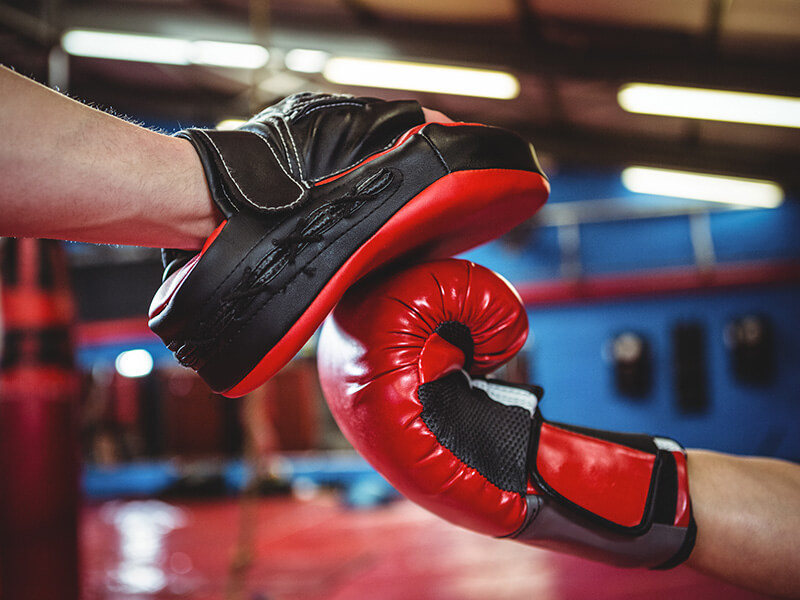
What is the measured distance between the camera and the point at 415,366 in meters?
0.71

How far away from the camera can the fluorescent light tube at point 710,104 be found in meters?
4.34

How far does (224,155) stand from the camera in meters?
0.62

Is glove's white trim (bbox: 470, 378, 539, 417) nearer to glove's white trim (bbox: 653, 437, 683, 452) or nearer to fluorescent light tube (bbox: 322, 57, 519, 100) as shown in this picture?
glove's white trim (bbox: 653, 437, 683, 452)

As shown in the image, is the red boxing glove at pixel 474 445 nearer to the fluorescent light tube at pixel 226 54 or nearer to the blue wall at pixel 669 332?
the fluorescent light tube at pixel 226 54

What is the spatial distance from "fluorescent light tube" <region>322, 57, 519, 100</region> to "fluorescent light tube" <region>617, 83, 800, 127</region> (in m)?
0.98

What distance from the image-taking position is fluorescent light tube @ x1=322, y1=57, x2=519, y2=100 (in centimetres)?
461

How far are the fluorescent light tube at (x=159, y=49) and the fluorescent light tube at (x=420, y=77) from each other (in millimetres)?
663

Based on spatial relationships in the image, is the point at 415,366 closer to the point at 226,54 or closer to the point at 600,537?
the point at 600,537

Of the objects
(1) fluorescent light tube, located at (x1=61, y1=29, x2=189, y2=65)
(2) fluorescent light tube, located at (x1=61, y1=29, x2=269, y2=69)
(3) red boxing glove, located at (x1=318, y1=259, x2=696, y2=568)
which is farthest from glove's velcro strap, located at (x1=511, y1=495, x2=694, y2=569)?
(1) fluorescent light tube, located at (x1=61, y1=29, x2=189, y2=65)

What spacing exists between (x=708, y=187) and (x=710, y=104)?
68.5 inches

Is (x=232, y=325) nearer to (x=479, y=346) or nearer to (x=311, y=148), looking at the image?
(x=311, y=148)

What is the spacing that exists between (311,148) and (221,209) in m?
0.12

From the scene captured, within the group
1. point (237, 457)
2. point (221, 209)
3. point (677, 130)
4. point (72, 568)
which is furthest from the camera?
point (237, 457)

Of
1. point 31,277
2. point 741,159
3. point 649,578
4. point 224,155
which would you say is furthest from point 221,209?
point 741,159
